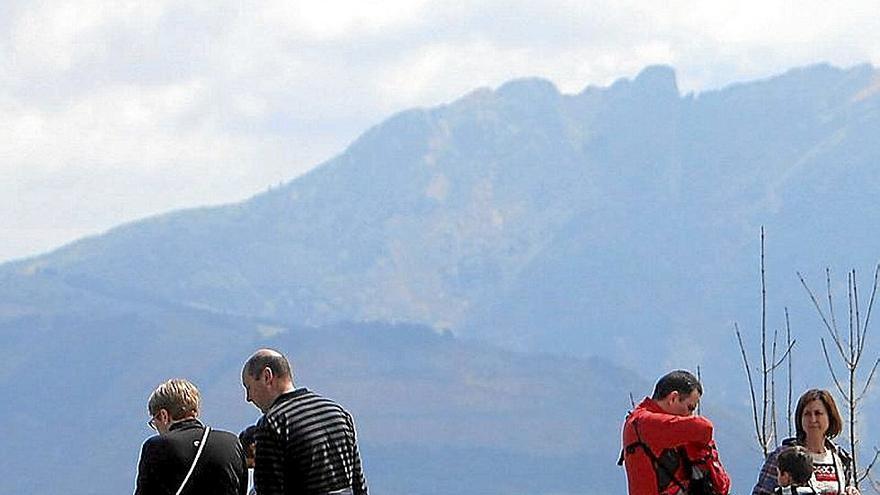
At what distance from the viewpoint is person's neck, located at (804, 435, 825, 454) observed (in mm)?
7664

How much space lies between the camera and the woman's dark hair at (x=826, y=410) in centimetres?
762

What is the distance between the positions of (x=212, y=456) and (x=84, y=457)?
196 m

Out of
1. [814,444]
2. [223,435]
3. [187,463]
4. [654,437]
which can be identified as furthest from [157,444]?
[814,444]

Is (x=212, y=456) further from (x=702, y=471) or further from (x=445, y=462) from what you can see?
(x=445, y=462)

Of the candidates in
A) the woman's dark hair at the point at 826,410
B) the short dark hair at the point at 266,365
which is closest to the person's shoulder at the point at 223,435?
the short dark hair at the point at 266,365

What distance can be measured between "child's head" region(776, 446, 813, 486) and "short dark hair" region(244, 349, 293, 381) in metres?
2.27

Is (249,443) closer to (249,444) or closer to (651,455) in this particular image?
(249,444)

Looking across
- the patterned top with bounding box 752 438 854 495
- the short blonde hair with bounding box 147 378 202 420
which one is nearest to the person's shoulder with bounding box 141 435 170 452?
the short blonde hair with bounding box 147 378 202 420

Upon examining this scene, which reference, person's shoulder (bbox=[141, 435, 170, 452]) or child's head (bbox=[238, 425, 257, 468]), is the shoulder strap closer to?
person's shoulder (bbox=[141, 435, 170, 452])

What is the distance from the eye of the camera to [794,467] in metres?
7.43

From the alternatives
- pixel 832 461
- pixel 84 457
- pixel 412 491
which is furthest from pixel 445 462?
pixel 832 461

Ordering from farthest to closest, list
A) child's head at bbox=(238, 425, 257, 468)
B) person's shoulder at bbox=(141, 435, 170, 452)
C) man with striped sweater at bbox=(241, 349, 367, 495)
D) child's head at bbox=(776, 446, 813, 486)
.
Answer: child's head at bbox=(776, 446, 813, 486) < child's head at bbox=(238, 425, 257, 468) < man with striped sweater at bbox=(241, 349, 367, 495) < person's shoulder at bbox=(141, 435, 170, 452)

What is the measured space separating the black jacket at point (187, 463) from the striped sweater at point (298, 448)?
13cm

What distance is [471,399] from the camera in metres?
199
